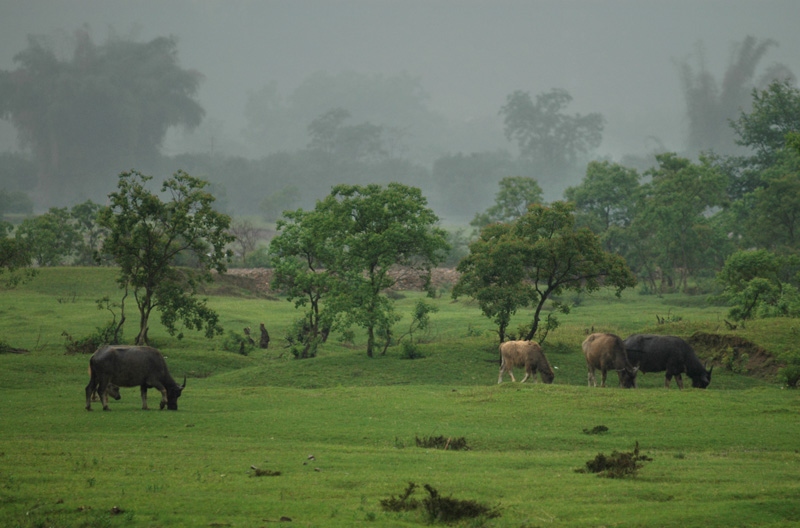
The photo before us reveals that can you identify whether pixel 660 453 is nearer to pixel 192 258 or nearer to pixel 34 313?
pixel 34 313

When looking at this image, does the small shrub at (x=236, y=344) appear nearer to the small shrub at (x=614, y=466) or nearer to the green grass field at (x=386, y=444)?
the green grass field at (x=386, y=444)

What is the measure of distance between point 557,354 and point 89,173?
585 feet

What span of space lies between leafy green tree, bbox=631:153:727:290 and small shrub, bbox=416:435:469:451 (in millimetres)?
56687

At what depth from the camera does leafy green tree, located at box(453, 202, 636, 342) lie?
37.9m

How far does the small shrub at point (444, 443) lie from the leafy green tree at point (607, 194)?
71.8 m

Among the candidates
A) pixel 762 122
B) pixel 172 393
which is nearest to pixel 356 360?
pixel 172 393

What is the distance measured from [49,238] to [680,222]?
5641cm

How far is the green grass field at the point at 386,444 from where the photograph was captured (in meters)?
12.2

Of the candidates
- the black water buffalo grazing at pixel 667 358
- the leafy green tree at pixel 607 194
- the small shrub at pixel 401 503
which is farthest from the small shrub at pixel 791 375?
the leafy green tree at pixel 607 194

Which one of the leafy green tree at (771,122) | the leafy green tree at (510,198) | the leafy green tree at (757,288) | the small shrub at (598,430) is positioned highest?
the leafy green tree at (771,122)

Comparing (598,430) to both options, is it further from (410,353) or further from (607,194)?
(607,194)

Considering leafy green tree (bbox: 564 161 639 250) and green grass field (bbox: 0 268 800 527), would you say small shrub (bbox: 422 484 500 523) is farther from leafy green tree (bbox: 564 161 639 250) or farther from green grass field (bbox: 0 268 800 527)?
leafy green tree (bbox: 564 161 639 250)

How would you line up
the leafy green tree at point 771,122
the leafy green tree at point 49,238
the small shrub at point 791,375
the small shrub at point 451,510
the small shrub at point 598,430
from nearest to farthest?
the small shrub at point 451,510 → the small shrub at point 598,430 → the small shrub at point 791,375 → the leafy green tree at point 49,238 → the leafy green tree at point 771,122

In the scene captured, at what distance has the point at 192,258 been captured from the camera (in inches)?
3359
